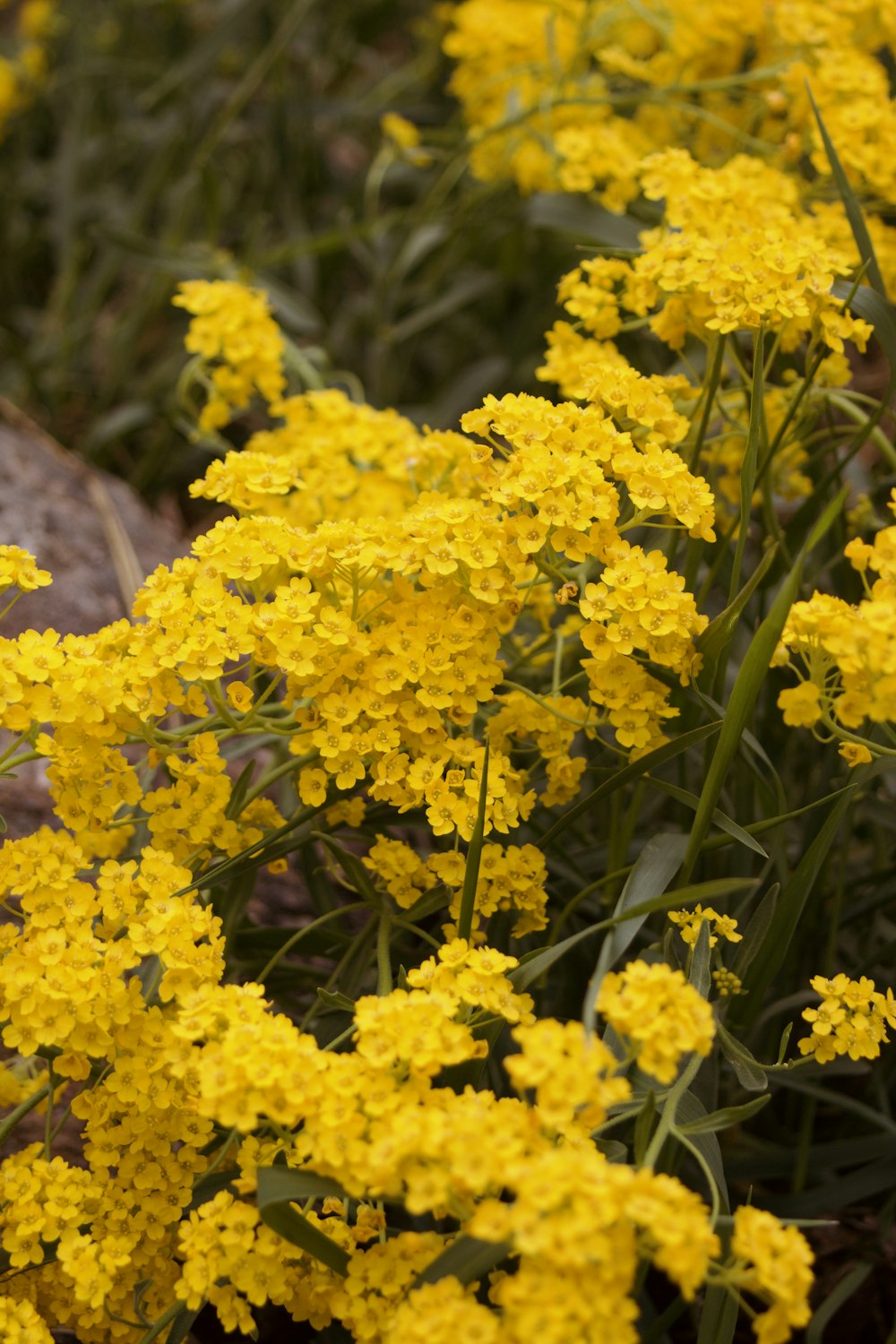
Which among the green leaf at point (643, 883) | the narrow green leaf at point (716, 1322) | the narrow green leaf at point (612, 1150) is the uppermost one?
the green leaf at point (643, 883)

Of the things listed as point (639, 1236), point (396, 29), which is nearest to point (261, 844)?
point (639, 1236)

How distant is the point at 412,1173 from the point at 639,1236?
18 cm

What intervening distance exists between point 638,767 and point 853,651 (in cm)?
27

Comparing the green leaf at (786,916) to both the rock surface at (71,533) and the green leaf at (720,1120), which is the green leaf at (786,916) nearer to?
the green leaf at (720,1120)

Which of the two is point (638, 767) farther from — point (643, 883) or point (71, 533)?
point (71, 533)

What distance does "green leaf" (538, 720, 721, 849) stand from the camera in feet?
3.85

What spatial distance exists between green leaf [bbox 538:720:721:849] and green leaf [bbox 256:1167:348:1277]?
17.2 inches

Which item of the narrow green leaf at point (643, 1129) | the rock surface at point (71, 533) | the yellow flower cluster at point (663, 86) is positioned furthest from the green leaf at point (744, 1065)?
the rock surface at point (71, 533)

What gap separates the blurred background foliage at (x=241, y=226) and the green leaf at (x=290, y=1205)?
1477 millimetres

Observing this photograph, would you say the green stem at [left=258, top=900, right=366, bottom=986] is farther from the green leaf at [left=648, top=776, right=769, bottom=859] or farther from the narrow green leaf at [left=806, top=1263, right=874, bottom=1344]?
the narrow green leaf at [left=806, top=1263, right=874, bottom=1344]

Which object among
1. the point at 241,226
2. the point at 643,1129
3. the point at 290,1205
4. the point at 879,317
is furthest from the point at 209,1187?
the point at 241,226

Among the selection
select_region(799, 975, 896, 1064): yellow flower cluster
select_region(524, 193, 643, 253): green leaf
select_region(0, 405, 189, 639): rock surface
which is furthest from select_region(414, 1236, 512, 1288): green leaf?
select_region(524, 193, 643, 253): green leaf

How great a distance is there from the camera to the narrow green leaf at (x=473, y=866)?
3.58 feet

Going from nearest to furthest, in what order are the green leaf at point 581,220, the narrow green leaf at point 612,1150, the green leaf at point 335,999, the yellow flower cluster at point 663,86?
1. the narrow green leaf at point 612,1150
2. the green leaf at point 335,999
3. the yellow flower cluster at point 663,86
4. the green leaf at point 581,220
